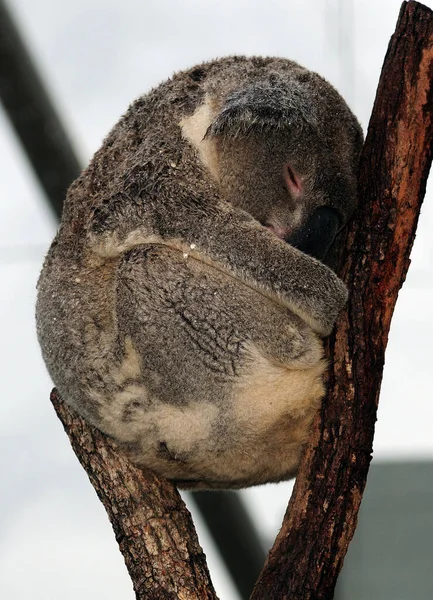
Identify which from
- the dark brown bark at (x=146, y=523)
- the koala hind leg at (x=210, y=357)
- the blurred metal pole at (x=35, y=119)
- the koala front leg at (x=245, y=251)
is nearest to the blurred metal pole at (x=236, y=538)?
the blurred metal pole at (x=35, y=119)

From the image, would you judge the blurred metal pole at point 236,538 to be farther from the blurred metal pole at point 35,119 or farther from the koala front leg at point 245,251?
the koala front leg at point 245,251

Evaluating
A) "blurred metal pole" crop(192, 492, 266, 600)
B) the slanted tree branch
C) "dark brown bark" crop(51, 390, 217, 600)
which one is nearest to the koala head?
the slanted tree branch

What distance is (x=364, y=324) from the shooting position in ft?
9.70

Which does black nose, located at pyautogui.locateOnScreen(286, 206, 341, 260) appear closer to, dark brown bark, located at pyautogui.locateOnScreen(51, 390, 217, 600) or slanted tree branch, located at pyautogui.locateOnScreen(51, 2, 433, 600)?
slanted tree branch, located at pyautogui.locateOnScreen(51, 2, 433, 600)

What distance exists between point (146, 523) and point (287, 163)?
138 cm

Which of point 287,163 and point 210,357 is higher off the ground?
point 287,163

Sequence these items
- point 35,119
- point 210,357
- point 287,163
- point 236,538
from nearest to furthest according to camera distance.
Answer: point 210,357
point 287,163
point 35,119
point 236,538

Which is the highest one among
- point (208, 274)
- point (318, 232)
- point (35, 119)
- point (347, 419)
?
point (35, 119)

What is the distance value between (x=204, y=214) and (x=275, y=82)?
0.63 meters

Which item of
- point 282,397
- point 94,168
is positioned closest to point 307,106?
point 94,168

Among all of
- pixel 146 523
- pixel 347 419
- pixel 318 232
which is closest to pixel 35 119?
pixel 318 232

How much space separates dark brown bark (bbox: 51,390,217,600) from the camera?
2.95 meters

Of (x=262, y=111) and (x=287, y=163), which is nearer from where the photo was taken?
(x=262, y=111)

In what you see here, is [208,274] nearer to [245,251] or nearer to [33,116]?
[245,251]
